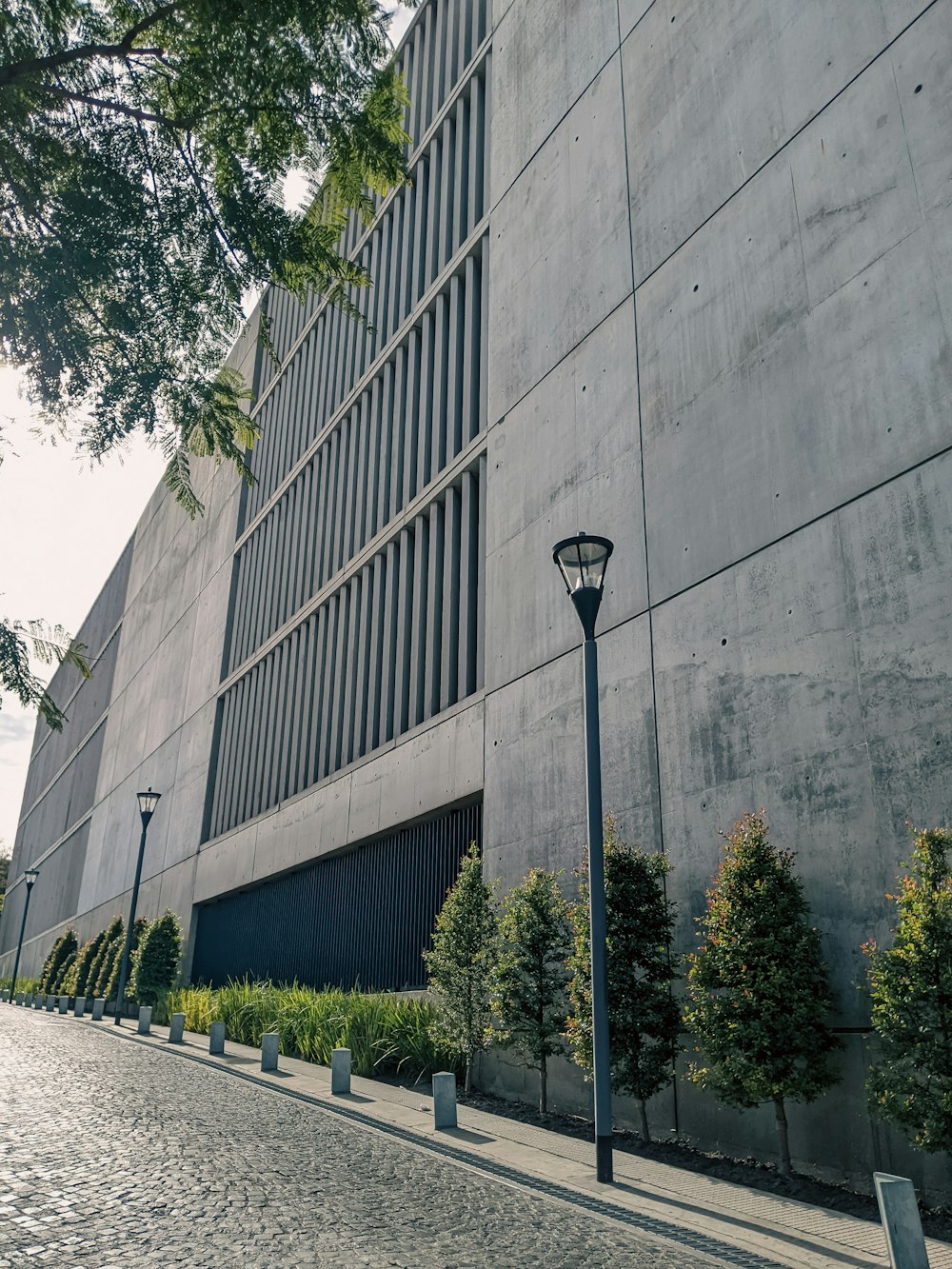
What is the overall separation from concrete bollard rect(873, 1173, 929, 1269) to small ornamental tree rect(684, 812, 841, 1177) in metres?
2.51

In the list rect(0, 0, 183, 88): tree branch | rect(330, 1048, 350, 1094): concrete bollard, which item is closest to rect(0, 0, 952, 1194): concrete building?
rect(330, 1048, 350, 1094): concrete bollard

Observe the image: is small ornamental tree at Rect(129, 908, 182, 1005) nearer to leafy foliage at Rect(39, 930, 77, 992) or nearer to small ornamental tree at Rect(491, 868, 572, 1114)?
leafy foliage at Rect(39, 930, 77, 992)

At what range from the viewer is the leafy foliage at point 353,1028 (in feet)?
43.9

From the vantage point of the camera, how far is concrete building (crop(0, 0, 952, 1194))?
8828 millimetres

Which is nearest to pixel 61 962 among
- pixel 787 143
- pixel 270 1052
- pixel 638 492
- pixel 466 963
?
pixel 270 1052

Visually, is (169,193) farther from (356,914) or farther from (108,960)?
(108,960)

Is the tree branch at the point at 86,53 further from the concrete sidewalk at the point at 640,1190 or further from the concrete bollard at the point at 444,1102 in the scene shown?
the concrete bollard at the point at 444,1102

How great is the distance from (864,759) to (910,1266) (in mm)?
4287

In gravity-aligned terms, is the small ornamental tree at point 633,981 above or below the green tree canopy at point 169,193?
below

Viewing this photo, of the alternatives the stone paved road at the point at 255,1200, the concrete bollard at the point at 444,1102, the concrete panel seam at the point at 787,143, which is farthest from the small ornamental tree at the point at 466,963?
the concrete panel seam at the point at 787,143

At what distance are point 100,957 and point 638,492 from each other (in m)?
25.5

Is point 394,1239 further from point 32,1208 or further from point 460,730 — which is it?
point 460,730

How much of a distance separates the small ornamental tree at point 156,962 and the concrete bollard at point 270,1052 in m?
12.3

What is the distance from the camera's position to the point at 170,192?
27.5ft
